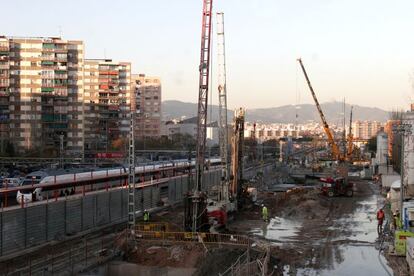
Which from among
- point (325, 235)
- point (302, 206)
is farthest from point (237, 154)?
point (325, 235)

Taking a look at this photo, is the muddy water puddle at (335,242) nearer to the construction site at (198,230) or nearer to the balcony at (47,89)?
the construction site at (198,230)

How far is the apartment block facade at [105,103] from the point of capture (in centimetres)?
11331

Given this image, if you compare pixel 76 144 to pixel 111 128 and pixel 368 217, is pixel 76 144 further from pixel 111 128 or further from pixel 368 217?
pixel 368 217

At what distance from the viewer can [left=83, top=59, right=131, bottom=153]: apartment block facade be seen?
372ft

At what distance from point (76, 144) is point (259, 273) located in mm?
80984

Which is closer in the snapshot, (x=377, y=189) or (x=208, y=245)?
(x=208, y=245)

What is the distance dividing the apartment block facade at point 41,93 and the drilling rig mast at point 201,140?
63683 millimetres

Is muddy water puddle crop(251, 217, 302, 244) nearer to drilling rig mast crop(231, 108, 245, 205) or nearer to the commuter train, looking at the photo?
drilling rig mast crop(231, 108, 245, 205)

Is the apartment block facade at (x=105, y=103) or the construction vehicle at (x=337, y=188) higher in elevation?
the apartment block facade at (x=105, y=103)

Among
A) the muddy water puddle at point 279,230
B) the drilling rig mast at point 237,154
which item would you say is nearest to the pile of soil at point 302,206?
the muddy water puddle at point 279,230

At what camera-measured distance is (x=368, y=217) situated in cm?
3728

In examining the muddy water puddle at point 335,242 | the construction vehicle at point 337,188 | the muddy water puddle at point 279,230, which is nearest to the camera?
the muddy water puddle at point 335,242

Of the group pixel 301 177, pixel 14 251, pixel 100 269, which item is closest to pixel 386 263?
pixel 100 269

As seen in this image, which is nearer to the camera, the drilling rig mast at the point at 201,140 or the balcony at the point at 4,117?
the drilling rig mast at the point at 201,140
